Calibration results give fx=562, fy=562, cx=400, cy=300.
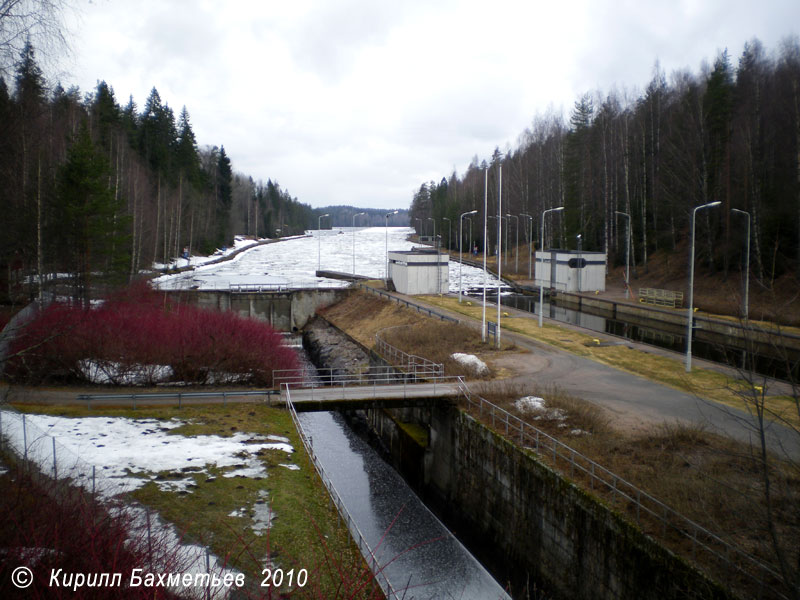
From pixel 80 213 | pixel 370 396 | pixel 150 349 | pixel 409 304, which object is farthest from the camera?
pixel 409 304

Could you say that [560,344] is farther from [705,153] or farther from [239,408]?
[705,153]

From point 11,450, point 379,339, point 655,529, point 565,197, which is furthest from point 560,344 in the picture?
point 565,197

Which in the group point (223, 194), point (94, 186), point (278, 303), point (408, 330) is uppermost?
point (223, 194)

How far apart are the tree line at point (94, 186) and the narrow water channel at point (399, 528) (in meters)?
11.8

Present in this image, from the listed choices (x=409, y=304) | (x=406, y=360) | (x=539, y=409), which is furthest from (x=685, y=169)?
(x=539, y=409)

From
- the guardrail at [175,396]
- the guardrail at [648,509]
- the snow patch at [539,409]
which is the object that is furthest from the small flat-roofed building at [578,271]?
the guardrail at [648,509]

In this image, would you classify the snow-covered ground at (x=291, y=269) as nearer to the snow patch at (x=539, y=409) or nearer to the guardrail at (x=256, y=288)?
the guardrail at (x=256, y=288)

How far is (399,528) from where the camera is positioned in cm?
1695

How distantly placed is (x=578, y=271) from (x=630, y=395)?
34095 millimetres

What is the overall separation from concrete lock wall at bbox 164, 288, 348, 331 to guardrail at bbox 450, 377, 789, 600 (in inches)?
1330

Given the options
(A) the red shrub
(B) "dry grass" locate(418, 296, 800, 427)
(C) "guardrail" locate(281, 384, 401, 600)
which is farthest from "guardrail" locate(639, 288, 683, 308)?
(C) "guardrail" locate(281, 384, 401, 600)

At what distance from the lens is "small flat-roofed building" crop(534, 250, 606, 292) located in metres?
51.2

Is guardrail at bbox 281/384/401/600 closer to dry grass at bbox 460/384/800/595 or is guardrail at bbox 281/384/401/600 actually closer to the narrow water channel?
the narrow water channel

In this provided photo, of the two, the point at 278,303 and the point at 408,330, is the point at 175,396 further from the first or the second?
the point at 278,303
